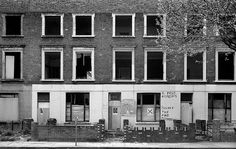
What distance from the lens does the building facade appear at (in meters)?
39.8

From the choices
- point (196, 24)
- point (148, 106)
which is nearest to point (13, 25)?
point (148, 106)

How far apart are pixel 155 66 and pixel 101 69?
15.6ft

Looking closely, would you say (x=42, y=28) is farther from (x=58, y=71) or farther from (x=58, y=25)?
(x=58, y=71)

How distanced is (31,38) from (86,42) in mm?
4880

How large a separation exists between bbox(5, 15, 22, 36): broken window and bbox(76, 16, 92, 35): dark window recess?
5.18 m

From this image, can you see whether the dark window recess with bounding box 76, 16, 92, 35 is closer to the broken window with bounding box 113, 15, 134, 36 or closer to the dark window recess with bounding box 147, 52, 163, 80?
the broken window with bounding box 113, 15, 134, 36

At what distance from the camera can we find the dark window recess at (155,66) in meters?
40.2

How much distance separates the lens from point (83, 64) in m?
40.3

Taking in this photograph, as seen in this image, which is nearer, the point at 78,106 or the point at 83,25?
the point at 78,106

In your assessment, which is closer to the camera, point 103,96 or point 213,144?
point 213,144

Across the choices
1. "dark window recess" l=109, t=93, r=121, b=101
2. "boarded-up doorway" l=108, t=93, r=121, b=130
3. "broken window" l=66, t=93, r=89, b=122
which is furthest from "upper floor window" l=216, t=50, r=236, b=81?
"broken window" l=66, t=93, r=89, b=122

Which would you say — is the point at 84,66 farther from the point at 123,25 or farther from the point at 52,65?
the point at 123,25

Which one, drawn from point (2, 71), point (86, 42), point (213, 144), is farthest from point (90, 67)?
point (213, 144)

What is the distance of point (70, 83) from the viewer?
40.2 metres
